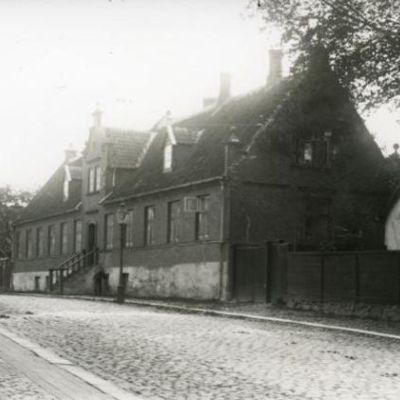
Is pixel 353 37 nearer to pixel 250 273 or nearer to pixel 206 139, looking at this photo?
pixel 250 273

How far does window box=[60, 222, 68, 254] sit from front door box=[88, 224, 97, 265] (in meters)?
3.78

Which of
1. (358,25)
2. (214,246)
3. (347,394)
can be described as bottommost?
(347,394)

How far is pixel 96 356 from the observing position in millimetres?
11219

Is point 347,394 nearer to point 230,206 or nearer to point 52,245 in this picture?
point 230,206

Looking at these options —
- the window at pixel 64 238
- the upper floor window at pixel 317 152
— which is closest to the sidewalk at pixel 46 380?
the upper floor window at pixel 317 152

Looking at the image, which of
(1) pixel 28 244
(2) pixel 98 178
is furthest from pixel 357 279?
(1) pixel 28 244

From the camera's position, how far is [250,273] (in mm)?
26922

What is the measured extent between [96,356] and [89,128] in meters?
33.3

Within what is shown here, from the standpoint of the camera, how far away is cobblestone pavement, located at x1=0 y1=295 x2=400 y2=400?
8.91 meters

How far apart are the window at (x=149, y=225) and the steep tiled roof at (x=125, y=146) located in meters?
4.53

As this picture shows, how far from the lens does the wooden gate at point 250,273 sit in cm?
2580

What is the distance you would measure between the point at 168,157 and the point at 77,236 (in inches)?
445

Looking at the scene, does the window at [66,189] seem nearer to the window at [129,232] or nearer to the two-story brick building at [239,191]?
the two-story brick building at [239,191]

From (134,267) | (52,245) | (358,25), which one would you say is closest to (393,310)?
(358,25)
